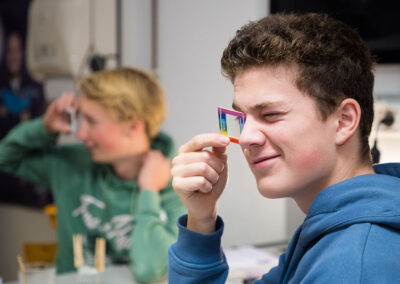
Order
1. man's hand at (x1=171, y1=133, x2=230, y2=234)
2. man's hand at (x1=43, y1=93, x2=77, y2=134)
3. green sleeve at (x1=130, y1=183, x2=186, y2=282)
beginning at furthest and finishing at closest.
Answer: man's hand at (x1=43, y1=93, x2=77, y2=134)
green sleeve at (x1=130, y1=183, x2=186, y2=282)
man's hand at (x1=171, y1=133, x2=230, y2=234)

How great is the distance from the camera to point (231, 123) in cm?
81

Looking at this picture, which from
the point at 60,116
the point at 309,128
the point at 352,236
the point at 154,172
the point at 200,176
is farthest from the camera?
the point at 60,116

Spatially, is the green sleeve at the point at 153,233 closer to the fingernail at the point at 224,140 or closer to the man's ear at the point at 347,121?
the fingernail at the point at 224,140

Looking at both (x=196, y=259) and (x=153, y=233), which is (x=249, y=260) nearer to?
(x=153, y=233)

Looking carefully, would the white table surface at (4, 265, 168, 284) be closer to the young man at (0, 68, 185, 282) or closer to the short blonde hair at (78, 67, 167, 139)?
the young man at (0, 68, 185, 282)

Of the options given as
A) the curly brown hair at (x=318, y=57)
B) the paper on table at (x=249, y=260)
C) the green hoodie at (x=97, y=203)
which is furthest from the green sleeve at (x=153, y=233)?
the curly brown hair at (x=318, y=57)

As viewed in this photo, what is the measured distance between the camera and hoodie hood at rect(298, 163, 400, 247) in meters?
0.62

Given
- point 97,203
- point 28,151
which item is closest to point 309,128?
point 97,203

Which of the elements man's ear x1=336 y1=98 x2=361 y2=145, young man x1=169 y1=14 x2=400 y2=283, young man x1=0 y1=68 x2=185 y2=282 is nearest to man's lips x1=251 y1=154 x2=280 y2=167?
young man x1=169 y1=14 x2=400 y2=283

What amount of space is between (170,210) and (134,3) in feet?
2.23

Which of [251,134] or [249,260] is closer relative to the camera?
[251,134]

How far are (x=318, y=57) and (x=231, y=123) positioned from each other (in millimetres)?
180

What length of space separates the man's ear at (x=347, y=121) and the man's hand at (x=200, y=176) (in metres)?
0.19

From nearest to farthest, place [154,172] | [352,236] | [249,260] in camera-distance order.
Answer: [352,236], [249,260], [154,172]
